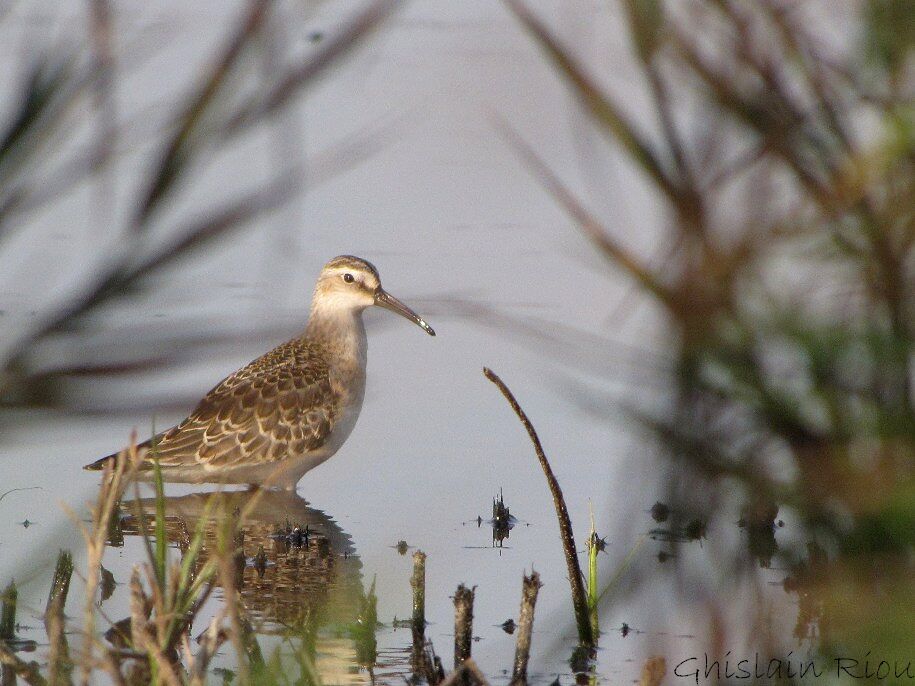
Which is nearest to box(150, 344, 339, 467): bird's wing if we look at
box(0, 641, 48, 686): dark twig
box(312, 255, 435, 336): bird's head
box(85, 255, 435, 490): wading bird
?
box(85, 255, 435, 490): wading bird

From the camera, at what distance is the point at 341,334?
8.11 m

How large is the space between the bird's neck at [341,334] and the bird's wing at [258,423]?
Answer: 0.89 ft

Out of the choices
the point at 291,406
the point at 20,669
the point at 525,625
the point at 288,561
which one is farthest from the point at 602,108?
the point at 291,406

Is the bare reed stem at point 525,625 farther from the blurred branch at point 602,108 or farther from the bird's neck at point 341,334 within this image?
the bird's neck at point 341,334

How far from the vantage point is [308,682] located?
2.50 meters

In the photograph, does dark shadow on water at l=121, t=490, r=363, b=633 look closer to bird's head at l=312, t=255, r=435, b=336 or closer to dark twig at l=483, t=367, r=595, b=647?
dark twig at l=483, t=367, r=595, b=647

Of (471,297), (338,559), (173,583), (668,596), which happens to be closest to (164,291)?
(471,297)

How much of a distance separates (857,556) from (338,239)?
7.09 m

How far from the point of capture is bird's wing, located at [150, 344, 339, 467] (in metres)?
7.48

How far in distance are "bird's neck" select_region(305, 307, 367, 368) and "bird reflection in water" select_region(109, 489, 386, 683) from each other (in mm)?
1328

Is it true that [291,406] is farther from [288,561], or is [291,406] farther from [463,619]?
[463,619]

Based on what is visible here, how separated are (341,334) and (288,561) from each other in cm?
254

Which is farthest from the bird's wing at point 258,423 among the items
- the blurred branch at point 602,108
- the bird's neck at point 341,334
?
the blurred branch at point 602,108

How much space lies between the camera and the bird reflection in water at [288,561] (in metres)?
4.31
